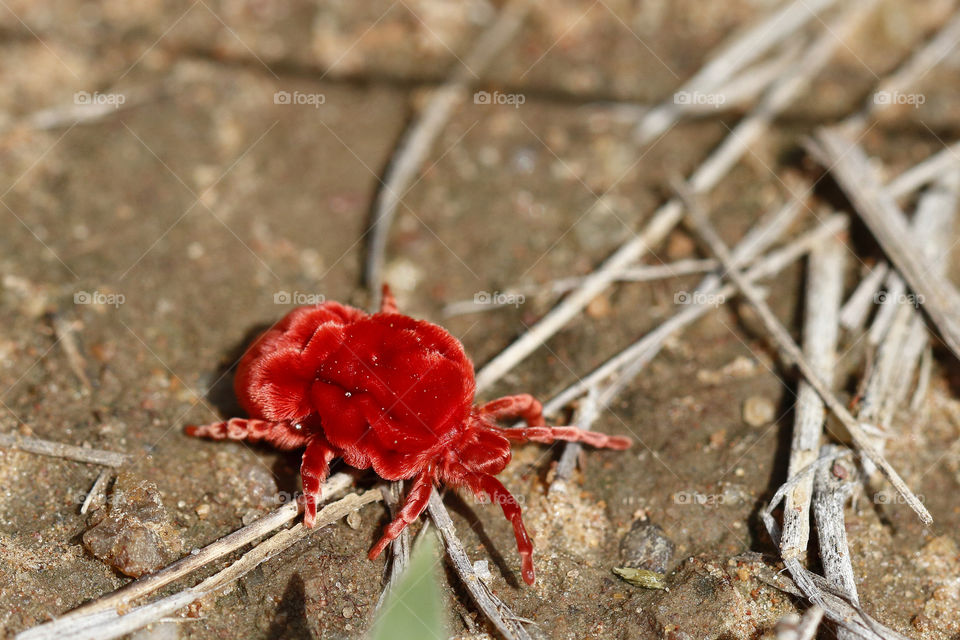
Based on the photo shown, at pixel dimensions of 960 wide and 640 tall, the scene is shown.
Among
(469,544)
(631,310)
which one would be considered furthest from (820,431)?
(469,544)

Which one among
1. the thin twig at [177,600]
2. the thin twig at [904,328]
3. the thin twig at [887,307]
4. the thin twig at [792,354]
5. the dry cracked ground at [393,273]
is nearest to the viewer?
the thin twig at [177,600]

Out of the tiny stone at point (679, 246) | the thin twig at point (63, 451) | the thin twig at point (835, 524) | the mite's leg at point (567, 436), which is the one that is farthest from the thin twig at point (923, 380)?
the thin twig at point (63, 451)

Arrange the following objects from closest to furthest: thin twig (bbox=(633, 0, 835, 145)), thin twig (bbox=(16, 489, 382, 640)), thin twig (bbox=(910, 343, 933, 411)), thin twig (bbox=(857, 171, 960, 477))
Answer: thin twig (bbox=(16, 489, 382, 640)), thin twig (bbox=(857, 171, 960, 477)), thin twig (bbox=(910, 343, 933, 411)), thin twig (bbox=(633, 0, 835, 145))

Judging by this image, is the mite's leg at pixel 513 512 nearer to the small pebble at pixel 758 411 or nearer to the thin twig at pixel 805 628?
the thin twig at pixel 805 628

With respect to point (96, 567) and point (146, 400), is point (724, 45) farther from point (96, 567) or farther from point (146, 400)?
point (96, 567)

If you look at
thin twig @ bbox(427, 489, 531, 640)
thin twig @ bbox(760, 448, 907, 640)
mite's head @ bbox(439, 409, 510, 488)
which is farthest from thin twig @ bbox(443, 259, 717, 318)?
thin twig @ bbox(760, 448, 907, 640)

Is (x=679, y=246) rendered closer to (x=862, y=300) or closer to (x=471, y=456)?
(x=862, y=300)

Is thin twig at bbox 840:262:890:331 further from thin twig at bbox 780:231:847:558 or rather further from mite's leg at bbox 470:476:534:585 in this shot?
mite's leg at bbox 470:476:534:585

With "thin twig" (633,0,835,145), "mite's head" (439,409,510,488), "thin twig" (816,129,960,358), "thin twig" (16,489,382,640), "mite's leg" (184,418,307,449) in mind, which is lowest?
"thin twig" (16,489,382,640)
